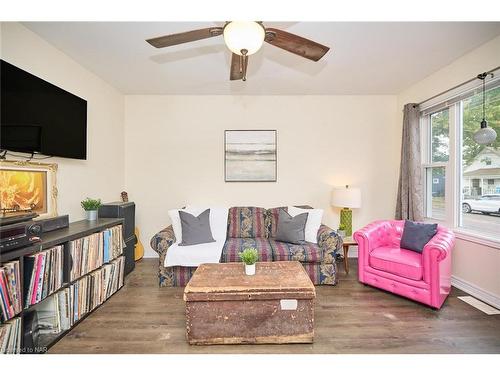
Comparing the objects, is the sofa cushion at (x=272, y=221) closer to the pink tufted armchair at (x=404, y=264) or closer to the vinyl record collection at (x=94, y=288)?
the pink tufted armchair at (x=404, y=264)

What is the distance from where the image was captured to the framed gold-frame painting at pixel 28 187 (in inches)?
77.7

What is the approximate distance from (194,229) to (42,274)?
153 cm

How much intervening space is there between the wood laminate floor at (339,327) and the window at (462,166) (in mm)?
929

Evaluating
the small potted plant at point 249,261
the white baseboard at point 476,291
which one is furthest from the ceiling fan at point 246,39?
the white baseboard at point 476,291

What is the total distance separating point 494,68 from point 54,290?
14.5ft

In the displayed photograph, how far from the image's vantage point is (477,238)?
2.58 meters

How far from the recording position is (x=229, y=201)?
3916 millimetres

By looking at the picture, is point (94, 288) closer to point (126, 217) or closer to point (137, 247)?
point (126, 217)

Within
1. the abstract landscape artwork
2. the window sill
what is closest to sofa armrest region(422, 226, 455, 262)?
the window sill

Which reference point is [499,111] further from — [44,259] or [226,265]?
[44,259]

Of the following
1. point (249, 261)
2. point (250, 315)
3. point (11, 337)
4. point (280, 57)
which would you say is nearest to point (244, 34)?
point (280, 57)

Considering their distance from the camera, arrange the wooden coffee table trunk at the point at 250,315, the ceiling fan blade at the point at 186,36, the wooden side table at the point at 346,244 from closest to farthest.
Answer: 1. the ceiling fan blade at the point at 186,36
2. the wooden coffee table trunk at the point at 250,315
3. the wooden side table at the point at 346,244

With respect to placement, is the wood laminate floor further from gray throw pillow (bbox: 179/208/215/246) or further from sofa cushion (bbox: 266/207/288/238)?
sofa cushion (bbox: 266/207/288/238)

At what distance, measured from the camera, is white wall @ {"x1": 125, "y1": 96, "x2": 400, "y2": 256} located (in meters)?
3.88
